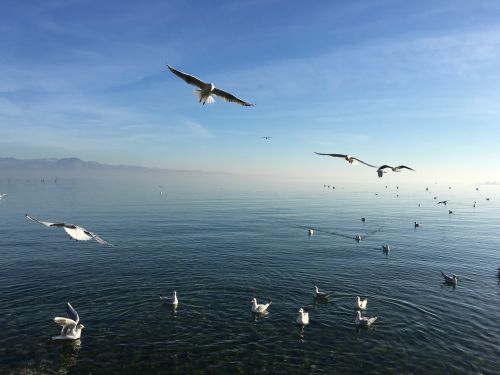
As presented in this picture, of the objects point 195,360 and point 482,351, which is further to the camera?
point 482,351

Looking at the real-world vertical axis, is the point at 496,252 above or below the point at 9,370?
above

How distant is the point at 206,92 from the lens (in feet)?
70.9

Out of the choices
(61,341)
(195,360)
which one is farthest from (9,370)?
(195,360)

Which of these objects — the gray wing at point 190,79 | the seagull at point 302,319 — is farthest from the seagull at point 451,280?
the gray wing at point 190,79

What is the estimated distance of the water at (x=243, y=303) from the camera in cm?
2095

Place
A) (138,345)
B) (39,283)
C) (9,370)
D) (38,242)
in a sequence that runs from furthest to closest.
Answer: (38,242), (39,283), (138,345), (9,370)

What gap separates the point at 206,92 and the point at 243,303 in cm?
1656

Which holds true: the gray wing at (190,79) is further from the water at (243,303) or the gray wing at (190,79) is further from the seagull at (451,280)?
the seagull at (451,280)

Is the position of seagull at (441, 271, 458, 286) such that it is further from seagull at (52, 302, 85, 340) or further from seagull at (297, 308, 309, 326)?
seagull at (52, 302, 85, 340)

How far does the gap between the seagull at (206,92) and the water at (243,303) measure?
14.5 metres

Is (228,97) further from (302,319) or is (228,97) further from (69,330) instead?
(69,330)

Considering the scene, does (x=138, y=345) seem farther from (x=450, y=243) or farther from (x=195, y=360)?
(x=450, y=243)

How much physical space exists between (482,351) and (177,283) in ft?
77.6

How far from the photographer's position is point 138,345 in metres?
22.1
